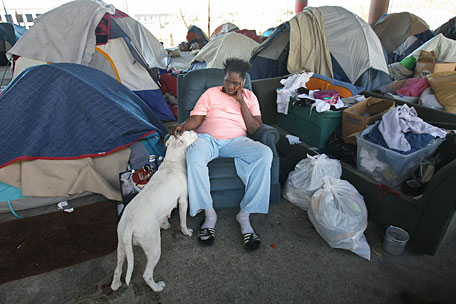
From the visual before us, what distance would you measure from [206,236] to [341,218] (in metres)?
0.98

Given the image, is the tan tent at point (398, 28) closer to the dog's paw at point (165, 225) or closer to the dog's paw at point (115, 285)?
the dog's paw at point (165, 225)

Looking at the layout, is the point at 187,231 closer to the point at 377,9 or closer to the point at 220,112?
the point at 220,112

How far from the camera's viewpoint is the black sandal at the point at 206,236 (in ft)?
6.44

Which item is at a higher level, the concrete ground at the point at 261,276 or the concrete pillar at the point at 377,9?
the concrete pillar at the point at 377,9

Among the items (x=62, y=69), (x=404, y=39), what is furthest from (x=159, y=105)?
(x=404, y=39)

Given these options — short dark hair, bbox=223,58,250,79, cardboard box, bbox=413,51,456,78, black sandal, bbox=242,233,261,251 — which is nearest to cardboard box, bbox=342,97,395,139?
short dark hair, bbox=223,58,250,79

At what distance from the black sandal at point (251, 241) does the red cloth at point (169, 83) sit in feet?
10.8

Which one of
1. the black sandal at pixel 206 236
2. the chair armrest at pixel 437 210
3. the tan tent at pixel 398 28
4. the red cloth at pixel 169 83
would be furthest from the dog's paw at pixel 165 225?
the tan tent at pixel 398 28

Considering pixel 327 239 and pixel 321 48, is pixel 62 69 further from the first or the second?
pixel 321 48

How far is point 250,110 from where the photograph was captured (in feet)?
7.99

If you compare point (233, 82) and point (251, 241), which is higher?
point (233, 82)

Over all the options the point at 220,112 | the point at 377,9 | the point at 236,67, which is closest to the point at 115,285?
the point at 220,112

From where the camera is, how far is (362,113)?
9.21 ft

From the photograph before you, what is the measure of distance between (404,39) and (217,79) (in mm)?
5476
